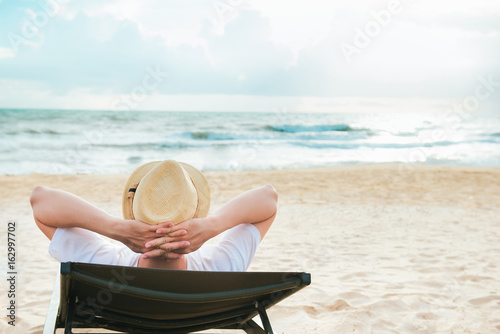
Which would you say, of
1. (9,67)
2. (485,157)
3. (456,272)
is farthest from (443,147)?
(9,67)

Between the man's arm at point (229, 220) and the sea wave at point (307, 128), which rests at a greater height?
the sea wave at point (307, 128)

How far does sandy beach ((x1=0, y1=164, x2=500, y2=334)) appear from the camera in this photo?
3328mm

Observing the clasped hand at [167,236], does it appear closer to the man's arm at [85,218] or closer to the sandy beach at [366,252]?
the man's arm at [85,218]

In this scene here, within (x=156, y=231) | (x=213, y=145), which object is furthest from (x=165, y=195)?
(x=213, y=145)

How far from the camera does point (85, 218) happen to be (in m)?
1.97

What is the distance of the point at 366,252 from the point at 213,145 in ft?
54.5

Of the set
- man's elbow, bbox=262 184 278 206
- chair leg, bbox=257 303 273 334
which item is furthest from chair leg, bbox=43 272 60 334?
man's elbow, bbox=262 184 278 206

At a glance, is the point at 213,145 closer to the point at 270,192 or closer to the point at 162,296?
the point at 270,192

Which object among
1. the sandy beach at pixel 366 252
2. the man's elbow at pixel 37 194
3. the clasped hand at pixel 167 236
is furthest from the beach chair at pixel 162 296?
the sandy beach at pixel 366 252

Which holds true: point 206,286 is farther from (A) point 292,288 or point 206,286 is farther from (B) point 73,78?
(B) point 73,78

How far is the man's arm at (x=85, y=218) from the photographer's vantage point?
194 cm

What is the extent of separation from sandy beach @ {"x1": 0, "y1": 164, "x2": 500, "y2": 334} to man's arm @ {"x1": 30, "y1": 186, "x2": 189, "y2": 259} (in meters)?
1.48

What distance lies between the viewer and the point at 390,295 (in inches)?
147

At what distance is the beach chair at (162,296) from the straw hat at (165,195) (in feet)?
0.95
